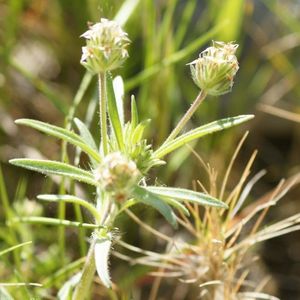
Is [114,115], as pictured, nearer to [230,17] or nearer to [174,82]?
[174,82]

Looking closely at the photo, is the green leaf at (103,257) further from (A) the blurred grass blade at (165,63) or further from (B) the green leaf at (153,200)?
(A) the blurred grass blade at (165,63)

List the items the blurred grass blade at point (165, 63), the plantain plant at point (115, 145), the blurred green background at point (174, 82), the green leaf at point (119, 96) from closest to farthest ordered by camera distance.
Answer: the plantain plant at point (115, 145) → the green leaf at point (119, 96) → the blurred grass blade at point (165, 63) → the blurred green background at point (174, 82)

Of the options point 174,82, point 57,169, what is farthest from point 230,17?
point 57,169

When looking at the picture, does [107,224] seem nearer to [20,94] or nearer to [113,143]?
[113,143]

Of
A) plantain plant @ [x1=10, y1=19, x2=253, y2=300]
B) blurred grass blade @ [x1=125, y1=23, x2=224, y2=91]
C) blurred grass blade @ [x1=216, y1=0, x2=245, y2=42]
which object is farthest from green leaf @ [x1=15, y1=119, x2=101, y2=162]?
blurred grass blade @ [x1=216, y1=0, x2=245, y2=42]

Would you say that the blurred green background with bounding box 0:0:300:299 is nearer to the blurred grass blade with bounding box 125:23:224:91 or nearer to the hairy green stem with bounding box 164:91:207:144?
the blurred grass blade with bounding box 125:23:224:91

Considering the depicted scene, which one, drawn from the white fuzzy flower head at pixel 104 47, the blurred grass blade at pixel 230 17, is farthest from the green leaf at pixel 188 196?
the blurred grass blade at pixel 230 17

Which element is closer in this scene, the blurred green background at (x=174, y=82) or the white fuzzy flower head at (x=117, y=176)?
the white fuzzy flower head at (x=117, y=176)
